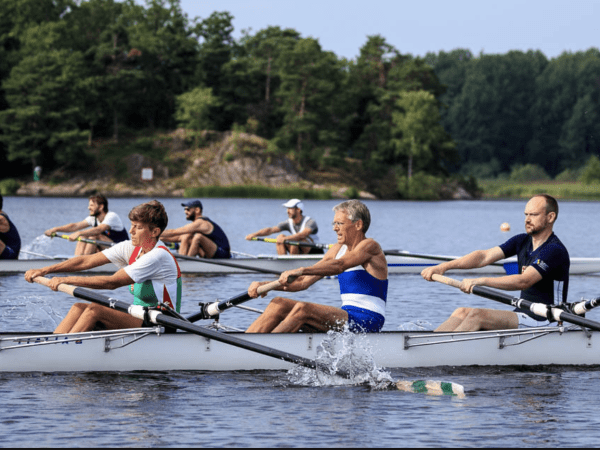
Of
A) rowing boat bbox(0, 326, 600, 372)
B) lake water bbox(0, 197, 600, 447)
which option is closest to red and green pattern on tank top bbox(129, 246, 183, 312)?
rowing boat bbox(0, 326, 600, 372)

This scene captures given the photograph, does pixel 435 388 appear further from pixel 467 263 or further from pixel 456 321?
pixel 467 263

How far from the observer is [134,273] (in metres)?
8.91

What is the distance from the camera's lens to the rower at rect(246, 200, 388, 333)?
9133 millimetres

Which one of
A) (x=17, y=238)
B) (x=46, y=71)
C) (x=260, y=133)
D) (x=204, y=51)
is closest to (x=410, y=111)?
(x=260, y=133)

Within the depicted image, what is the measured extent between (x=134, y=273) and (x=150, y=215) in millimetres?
609

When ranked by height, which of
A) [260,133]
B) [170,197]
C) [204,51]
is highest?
[204,51]

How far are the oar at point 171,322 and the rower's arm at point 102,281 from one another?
6 cm

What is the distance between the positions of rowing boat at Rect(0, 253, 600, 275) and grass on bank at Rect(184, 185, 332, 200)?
207ft

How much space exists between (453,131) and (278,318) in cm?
13323

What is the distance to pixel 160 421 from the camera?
8.16 metres

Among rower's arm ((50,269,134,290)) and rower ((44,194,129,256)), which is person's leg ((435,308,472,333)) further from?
rower ((44,194,129,256))

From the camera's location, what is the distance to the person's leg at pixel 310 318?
31.4ft

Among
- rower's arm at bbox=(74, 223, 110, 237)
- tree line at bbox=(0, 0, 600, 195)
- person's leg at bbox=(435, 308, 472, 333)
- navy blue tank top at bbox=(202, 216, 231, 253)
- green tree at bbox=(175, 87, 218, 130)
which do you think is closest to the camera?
person's leg at bbox=(435, 308, 472, 333)

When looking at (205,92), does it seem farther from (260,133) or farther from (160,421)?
(160,421)
